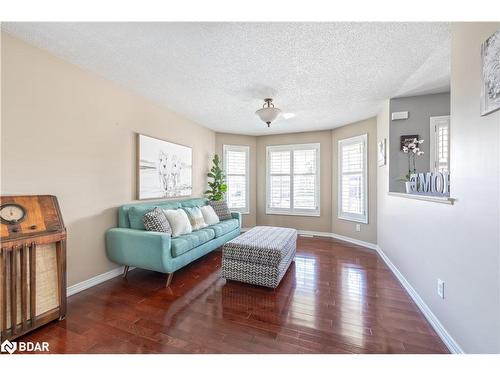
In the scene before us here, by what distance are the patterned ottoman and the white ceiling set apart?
2003 millimetres

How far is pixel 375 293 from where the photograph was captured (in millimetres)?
2314

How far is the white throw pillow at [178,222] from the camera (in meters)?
2.79

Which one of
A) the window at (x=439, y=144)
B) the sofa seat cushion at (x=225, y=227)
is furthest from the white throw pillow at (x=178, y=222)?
the window at (x=439, y=144)

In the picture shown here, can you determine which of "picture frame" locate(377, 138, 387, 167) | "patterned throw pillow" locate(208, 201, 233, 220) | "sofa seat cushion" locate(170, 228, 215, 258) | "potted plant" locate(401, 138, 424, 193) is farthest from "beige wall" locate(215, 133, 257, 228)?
"potted plant" locate(401, 138, 424, 193)

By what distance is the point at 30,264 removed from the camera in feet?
5.32

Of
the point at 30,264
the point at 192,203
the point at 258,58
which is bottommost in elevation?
the point at 30,264

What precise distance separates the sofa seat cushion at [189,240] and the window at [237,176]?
2.09 metres

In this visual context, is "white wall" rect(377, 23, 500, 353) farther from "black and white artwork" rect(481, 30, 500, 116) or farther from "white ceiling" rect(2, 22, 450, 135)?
"white ceiling" rect(2, 22, 450, 135)

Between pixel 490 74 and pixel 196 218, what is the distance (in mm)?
3275

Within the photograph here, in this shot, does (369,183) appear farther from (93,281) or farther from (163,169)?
(93,281)

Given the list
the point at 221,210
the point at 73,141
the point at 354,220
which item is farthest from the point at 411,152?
the point at 73,141

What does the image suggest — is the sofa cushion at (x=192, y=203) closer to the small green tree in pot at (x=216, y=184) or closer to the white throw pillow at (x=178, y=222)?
the small green tree in pot at (x=216, y=184)

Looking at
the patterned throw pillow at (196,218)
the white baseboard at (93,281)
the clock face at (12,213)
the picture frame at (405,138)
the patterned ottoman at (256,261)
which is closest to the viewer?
the clock face at (12,213)
